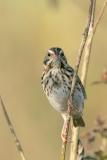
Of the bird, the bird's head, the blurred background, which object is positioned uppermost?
the bird's head

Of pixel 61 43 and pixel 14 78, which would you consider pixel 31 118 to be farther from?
pixel 61 43

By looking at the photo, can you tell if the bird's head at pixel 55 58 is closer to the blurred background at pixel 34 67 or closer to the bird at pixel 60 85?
the bird at pixel 60 85

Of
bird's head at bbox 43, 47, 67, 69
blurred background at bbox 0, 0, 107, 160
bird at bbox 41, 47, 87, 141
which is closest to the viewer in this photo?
bird's head at bbox 43, 47, 67, 69

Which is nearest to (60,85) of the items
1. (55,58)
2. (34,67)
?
(55,58)

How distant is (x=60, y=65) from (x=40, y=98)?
7.03 ft

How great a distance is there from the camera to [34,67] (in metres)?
7.88

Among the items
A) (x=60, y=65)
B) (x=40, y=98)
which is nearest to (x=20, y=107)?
(x=40, y=98)

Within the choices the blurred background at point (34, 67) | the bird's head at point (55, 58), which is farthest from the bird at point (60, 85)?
the blurred background at point (34, 67)

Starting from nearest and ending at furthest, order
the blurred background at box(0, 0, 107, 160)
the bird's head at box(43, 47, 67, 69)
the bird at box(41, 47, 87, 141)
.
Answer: the bird's head at box(43, 47, 67, 69)
the bird at box(41, 47, 87, 141)
the blurred background at box(0, 0, 107, 160)

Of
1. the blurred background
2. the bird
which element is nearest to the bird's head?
the bird

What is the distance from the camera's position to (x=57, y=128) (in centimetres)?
754

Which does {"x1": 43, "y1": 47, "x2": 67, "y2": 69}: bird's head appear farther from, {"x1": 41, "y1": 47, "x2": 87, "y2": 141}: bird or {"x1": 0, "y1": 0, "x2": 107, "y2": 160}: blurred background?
{"x1": 0, "y1": 0, "x2": 107, "y2": 160}: blurred background

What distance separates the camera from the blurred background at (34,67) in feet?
24.3

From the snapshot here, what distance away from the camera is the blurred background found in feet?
24.3
